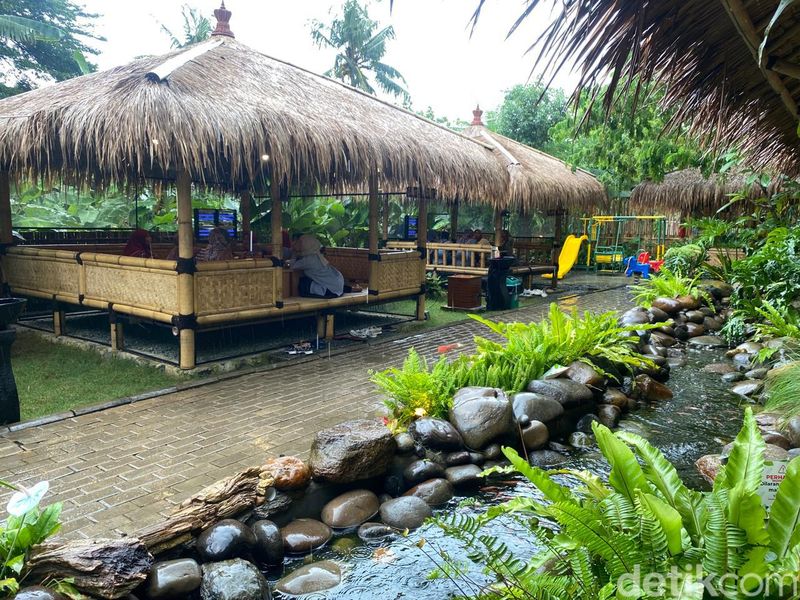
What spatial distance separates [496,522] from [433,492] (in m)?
0.48

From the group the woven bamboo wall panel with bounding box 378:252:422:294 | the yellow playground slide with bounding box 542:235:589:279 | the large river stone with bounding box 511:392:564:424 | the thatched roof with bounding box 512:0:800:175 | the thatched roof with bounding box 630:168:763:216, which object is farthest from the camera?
the thatched roof with bounding box 630:168:763:216

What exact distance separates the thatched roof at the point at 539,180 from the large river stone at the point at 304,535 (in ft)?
32.4

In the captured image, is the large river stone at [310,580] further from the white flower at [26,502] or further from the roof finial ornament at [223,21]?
the roof finial ornament at [223,21]

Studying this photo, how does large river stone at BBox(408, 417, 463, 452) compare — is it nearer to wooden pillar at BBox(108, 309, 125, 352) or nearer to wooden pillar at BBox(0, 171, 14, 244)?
wooden pillar at BBox(108, 309, 125, 352)

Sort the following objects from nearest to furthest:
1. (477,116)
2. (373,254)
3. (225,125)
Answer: (225,125) → (373,254) → (477,116)

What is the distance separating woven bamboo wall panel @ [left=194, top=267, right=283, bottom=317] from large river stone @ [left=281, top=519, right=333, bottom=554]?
3.48m

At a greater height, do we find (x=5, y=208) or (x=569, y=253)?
(x=5, y=208)

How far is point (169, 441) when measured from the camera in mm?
4516

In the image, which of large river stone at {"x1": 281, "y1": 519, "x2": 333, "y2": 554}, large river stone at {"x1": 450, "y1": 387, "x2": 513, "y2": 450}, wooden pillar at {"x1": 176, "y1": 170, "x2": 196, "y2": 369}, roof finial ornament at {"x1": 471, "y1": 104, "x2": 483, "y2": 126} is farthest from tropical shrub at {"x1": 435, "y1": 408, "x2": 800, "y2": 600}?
roof finial ornament at {"x1": 471, "y1": 104, "x2": 483, "y2": 126}

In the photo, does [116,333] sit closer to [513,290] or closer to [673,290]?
[513,290]

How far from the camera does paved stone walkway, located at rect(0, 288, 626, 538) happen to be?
3584 mm

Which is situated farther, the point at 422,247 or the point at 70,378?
the point at 422,247

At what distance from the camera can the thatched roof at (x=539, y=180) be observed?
13.2 m

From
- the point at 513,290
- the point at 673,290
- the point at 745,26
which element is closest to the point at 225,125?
the point at 745,26
